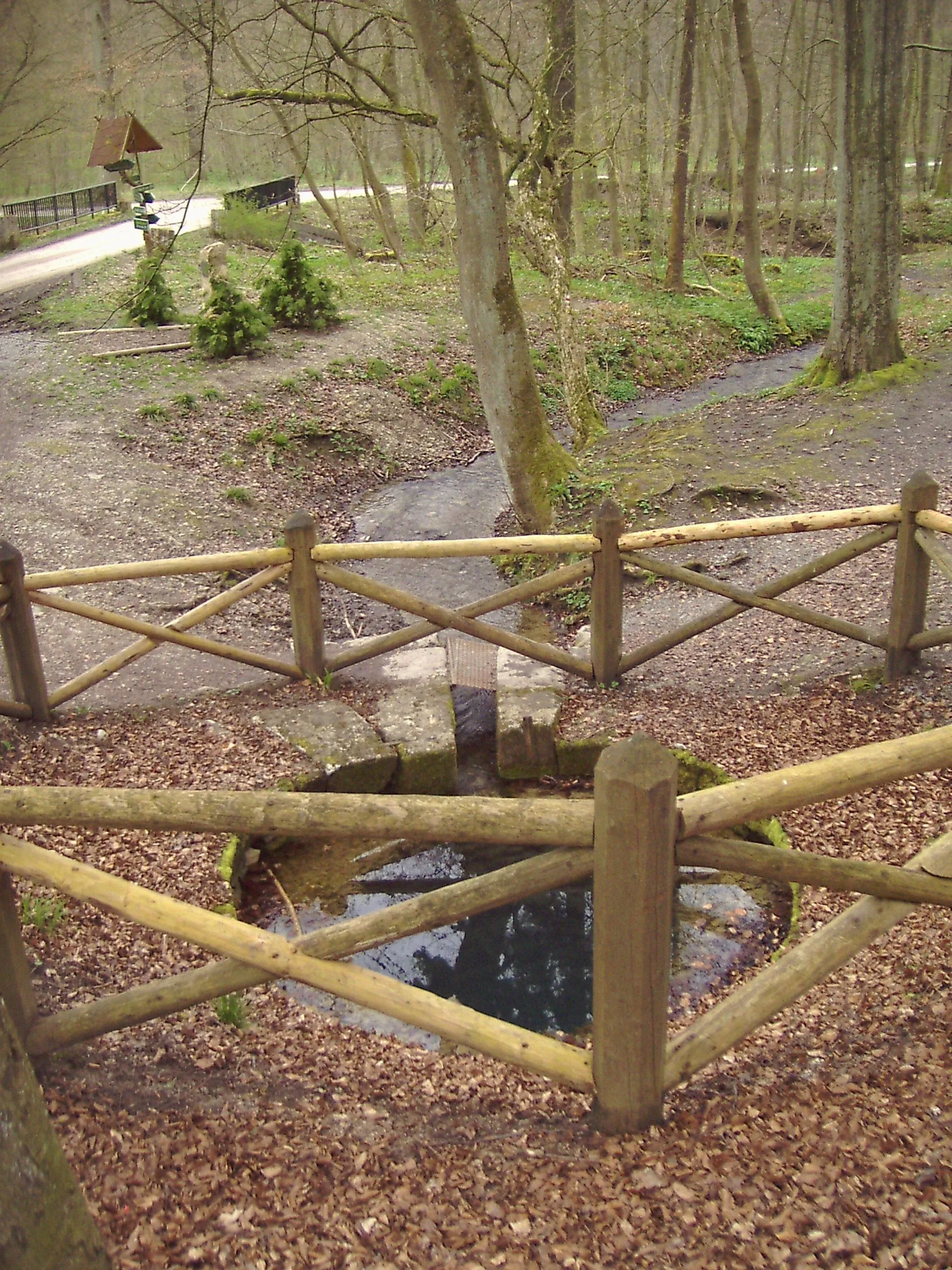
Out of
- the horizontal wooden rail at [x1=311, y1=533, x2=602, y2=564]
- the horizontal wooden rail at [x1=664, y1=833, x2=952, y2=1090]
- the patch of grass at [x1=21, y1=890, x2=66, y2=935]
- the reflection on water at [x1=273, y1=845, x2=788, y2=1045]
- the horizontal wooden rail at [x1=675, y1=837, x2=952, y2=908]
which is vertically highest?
the horizontal wooden rail at [x1=311, y1=533, x2=602, y2=564]

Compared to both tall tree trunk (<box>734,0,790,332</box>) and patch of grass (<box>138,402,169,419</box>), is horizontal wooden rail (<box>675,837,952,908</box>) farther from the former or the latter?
tall tree trunk (<box>734,0,790,332</box>)

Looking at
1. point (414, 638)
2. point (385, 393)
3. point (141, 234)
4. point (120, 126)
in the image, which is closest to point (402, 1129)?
point (414, 638)

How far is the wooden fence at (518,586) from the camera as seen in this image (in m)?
6.09

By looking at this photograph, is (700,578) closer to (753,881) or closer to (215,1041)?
(753,881)

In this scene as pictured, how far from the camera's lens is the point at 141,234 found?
24203mm

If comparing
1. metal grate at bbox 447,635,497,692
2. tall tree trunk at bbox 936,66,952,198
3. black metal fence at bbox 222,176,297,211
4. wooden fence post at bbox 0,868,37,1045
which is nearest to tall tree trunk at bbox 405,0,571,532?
metal grate at bbox 447,635,497,692

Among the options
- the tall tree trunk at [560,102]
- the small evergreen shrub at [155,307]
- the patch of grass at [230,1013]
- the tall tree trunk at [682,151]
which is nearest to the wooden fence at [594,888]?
the patch of grass at [230,1013]

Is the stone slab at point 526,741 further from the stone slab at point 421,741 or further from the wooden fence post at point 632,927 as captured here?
the wooden fence post at point 632,927

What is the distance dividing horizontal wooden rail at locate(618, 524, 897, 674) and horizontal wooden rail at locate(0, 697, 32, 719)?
12.6ft

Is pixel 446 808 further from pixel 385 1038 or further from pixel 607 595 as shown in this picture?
pixel 607 595

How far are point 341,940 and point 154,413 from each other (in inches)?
450

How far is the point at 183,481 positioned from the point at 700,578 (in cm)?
739

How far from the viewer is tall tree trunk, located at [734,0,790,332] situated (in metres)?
15.6

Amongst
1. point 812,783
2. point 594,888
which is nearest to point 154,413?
point 594,888
